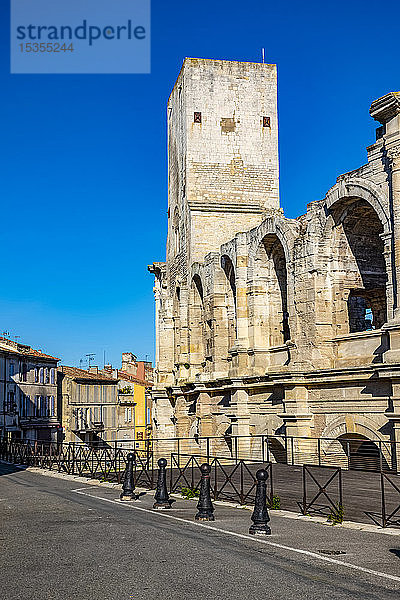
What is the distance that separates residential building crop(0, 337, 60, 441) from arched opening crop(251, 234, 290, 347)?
25.1 m

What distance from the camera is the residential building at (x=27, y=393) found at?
151ft

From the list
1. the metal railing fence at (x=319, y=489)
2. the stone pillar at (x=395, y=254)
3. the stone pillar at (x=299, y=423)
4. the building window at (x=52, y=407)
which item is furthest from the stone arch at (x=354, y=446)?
the building window at (x=52, y=407)

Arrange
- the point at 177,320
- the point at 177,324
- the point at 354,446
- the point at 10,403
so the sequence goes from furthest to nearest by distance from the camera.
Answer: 1. the point at 10,403
2. the point at 177,320
3. the point at 177,324
4. the point at 354,446

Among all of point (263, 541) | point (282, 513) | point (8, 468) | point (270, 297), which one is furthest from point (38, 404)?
point (263, 541)

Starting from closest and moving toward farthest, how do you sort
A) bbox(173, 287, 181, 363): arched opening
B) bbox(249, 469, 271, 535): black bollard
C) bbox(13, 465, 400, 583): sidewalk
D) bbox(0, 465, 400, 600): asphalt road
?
bbox(0, 465, 400, 600): asphalt road, bbox(13, 465, 400, 583): sidewalk, bbox(249, 469, 271, 535): black bollard, bbox(173, 287, 181, 363): arched opening

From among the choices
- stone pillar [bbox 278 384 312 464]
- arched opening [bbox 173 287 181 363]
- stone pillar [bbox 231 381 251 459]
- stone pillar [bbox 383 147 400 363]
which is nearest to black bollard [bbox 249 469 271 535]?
stone pillar [bbox 383 147 400 363]

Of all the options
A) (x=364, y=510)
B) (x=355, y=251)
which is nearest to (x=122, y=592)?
(x=364, y=510)

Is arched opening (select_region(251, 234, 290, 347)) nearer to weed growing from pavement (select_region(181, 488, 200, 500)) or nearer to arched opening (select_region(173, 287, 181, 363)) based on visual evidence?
arched opening (select_region(173, 287, 181, 363))

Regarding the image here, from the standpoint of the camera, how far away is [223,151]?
32188mm

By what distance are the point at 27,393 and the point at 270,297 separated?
29826 mm

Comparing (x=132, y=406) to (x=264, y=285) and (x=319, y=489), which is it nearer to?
(x=264, y=285)

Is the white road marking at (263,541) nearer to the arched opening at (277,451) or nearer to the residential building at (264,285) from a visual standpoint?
the residential building at (264,285)

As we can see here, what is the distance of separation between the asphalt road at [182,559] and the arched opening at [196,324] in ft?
59.4

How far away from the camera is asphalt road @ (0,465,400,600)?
21.6 ft
